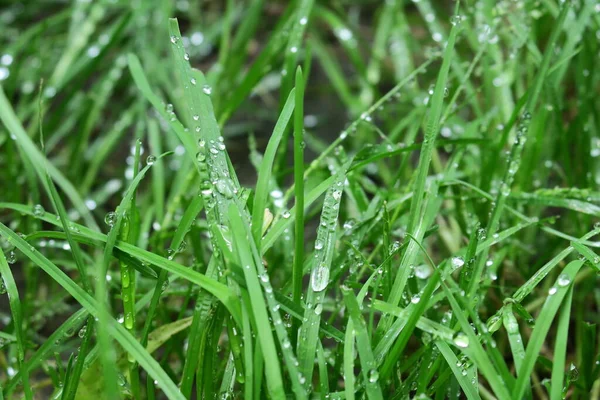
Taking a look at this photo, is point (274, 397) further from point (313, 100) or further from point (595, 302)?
point (313, 100)

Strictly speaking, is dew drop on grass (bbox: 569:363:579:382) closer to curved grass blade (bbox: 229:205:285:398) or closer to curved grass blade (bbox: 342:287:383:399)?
curved grass blade (bbox: 342:287:383:399)

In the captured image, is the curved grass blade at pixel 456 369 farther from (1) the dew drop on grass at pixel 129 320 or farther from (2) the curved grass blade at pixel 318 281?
(1) the dew drop on grass at pixel 129 320

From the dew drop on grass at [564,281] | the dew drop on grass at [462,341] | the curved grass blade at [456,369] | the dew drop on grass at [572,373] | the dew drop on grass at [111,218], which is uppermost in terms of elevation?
the dew drop on grass at [111,218]

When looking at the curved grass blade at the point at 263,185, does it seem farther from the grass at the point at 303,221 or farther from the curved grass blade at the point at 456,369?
the curved grass blade at the point at 456,369

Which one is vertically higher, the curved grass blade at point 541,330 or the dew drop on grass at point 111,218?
the dew drop on grass at point 111,218

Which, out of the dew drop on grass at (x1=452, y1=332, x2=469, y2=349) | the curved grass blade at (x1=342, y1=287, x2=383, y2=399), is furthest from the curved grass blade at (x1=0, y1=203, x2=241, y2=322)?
the dew drop on grass at (x1=452, y1=332, x2=469, y2=349)

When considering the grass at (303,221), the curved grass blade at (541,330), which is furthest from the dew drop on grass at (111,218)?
the curved grass blade at (541,330)

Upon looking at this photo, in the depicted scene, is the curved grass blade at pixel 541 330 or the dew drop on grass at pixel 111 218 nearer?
the curved grass blade at pixel 541 330

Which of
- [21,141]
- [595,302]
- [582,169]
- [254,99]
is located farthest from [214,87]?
[595,302]

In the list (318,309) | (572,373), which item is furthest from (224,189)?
(572,373)
